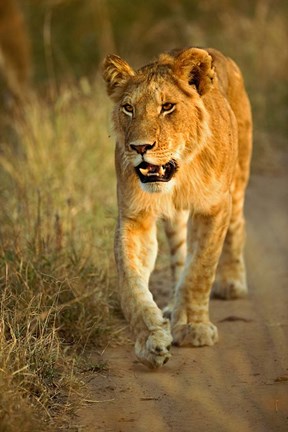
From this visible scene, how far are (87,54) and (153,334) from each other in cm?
1167

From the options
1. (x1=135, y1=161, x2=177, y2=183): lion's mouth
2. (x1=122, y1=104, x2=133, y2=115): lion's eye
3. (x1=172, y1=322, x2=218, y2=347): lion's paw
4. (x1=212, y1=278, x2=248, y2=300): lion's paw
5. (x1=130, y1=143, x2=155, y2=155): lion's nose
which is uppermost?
(x1=122, y1=104, x2=133, y2=115): lion's eye

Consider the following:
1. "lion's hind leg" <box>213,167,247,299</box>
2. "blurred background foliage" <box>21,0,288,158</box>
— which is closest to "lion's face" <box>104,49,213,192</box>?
"lion's hind leg" <box>213,167,247,299</box>

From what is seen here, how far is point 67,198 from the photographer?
7340 millimetres

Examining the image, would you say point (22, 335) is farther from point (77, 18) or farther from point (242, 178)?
point (77, 18)

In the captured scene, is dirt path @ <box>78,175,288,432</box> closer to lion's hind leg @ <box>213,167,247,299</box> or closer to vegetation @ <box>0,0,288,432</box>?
lion's hind leg @ <box>213,167,247,299</box>

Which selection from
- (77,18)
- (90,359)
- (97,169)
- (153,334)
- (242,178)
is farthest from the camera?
(77,18)

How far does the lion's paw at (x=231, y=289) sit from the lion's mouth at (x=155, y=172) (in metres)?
1.57

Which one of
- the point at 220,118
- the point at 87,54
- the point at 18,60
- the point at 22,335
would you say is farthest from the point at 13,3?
the point at 22,335

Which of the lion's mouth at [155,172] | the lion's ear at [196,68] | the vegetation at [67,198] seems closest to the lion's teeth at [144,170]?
the lion's mouth at [155,172]

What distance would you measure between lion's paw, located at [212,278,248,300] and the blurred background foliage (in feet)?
14.9

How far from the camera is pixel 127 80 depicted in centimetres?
570

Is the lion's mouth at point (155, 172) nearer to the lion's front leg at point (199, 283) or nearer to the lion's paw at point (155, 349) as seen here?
the lion's front leg at point (199, 283)

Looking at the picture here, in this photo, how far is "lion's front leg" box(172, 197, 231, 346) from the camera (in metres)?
5.78

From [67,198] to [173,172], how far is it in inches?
77.0
